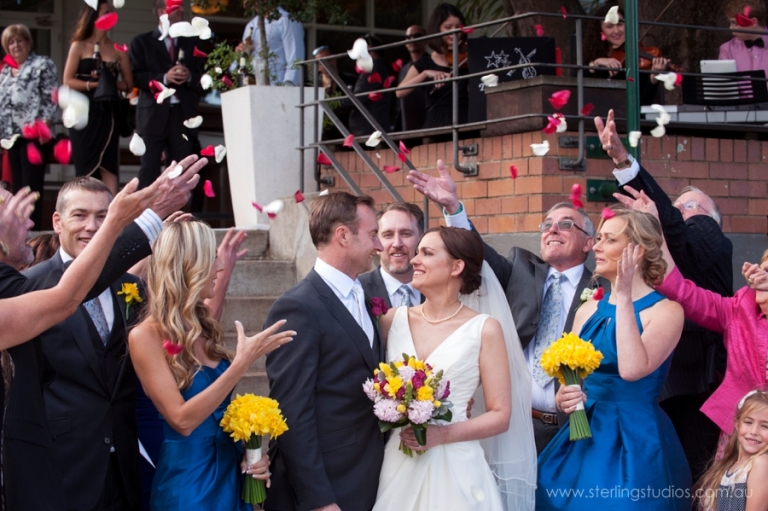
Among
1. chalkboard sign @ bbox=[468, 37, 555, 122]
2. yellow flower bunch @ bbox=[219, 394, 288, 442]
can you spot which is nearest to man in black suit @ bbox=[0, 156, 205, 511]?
yellow flower bunch @ bbox=[219, 394, 288, 442]

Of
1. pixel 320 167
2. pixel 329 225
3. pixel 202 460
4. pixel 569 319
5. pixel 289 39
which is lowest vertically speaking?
pixel 202 460

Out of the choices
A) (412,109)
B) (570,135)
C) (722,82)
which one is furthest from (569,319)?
(412,109)

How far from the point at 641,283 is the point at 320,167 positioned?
15.5ft

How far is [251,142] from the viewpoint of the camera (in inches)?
338

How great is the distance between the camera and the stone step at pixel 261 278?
7.61 meters

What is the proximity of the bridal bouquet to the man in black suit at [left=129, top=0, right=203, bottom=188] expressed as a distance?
16.3 ft

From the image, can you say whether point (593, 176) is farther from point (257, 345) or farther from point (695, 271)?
point (257, 345)

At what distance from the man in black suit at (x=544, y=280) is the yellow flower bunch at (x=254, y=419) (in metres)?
1.47

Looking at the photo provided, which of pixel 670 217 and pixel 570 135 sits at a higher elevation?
pixel 570 135

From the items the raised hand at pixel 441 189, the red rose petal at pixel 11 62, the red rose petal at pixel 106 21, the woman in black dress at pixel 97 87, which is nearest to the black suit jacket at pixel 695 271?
the raised hand at pixel 441 189

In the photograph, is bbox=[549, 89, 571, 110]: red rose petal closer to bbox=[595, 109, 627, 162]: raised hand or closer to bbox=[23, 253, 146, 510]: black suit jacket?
bbox=[595, 109, 627, 162]: raised hand

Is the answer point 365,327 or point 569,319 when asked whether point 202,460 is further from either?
point 569,319

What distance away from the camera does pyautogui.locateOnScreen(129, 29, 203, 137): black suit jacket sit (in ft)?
27.4

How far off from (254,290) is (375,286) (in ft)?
8.68
